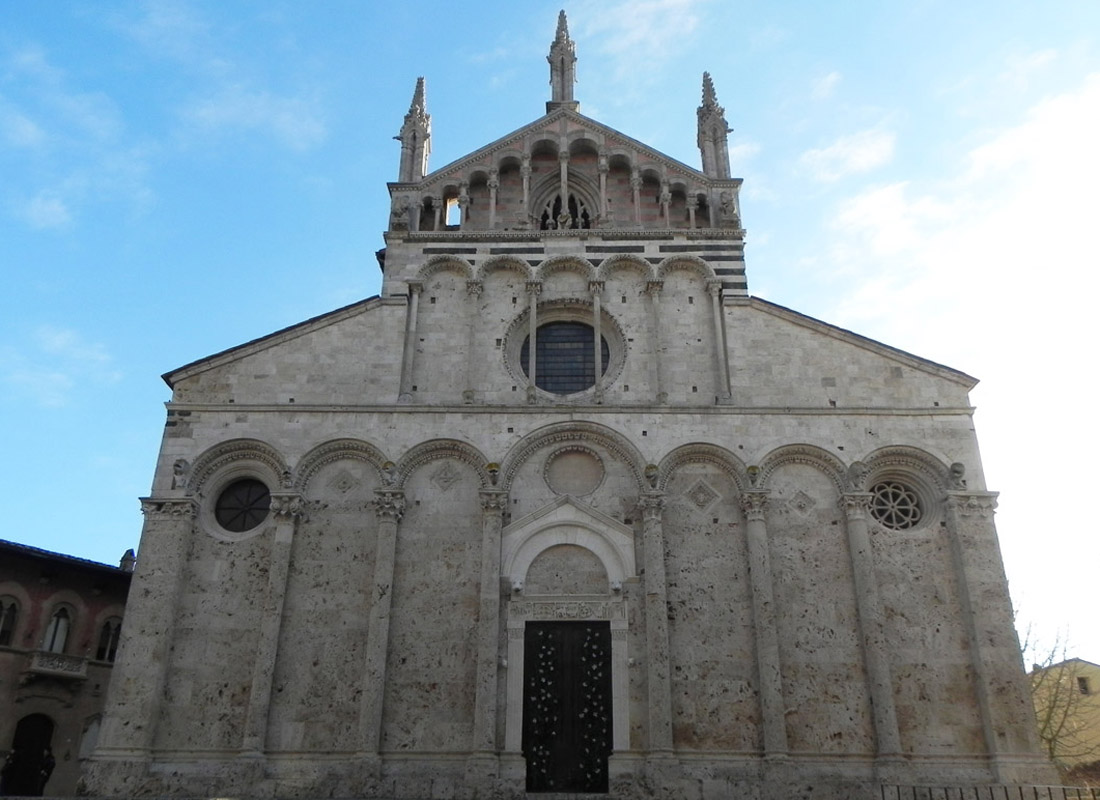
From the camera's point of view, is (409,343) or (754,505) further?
(409,343)

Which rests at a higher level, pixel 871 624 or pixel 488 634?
pixel 871 624

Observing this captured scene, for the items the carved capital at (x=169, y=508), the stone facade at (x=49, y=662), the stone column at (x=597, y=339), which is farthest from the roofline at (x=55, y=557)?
the stone column at (x=597, y=339)

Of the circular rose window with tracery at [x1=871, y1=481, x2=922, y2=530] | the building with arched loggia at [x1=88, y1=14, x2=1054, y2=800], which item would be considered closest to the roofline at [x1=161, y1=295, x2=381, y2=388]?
the building with arched loggia at [x1=88, y1=14, x2=1054, y2=800]

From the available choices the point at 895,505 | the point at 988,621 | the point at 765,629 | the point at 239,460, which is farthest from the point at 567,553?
the point at 988,621

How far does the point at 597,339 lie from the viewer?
1877 cm

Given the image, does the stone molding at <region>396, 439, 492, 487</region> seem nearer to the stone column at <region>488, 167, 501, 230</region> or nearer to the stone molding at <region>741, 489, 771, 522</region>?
the stone molding at <region>741, 489, 771, 522</region>

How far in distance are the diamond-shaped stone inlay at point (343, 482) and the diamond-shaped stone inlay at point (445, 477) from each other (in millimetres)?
1610

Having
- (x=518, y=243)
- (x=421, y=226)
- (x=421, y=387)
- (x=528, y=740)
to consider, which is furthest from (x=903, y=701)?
(x=421, y=226)

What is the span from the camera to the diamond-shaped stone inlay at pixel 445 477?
17156mm

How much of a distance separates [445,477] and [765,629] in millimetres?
6773

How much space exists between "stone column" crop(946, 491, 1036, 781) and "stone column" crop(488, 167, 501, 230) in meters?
11.6

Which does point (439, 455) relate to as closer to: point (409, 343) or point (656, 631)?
point (409, 343)

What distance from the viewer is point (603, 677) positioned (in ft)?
51.1

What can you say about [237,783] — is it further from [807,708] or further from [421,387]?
[807,708]
